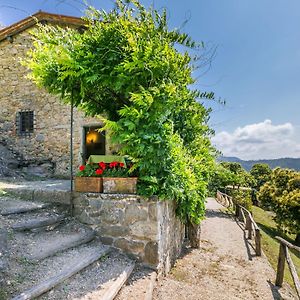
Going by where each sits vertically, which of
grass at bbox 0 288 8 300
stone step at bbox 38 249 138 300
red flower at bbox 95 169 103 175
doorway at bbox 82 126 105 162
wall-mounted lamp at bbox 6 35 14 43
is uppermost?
wall-mounted lamp at bbox 6 35 14 43

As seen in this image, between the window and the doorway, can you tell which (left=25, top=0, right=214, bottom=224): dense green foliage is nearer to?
the window

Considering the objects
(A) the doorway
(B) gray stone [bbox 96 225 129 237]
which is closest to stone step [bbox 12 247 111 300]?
(B) gray stone [bbox 96 225 129 237]

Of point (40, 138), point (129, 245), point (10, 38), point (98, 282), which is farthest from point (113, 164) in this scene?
point (10, 38)

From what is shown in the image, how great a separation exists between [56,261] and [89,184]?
1.24m

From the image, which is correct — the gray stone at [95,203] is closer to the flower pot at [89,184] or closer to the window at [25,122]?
the flower pot at [89,184]

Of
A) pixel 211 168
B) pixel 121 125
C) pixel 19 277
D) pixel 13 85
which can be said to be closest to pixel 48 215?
pixel 19 277

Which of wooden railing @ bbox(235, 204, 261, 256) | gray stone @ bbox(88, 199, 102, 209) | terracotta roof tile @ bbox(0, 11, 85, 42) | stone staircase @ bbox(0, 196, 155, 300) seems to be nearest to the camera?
stone staircase @ bbox(0, 196, 155, 300)

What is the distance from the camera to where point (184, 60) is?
3.93 m

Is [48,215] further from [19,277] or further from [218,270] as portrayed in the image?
[218,270]

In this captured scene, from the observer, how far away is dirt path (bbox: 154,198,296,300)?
11.3ft

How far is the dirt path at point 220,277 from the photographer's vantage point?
3.44 meters

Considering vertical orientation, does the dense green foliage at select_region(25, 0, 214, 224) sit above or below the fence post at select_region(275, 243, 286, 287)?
above

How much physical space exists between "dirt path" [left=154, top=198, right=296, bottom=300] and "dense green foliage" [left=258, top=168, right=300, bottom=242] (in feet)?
34.8

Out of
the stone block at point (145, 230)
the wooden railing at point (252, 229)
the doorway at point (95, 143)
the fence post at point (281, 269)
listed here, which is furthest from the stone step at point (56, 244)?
the doorway at point (95, 143)
